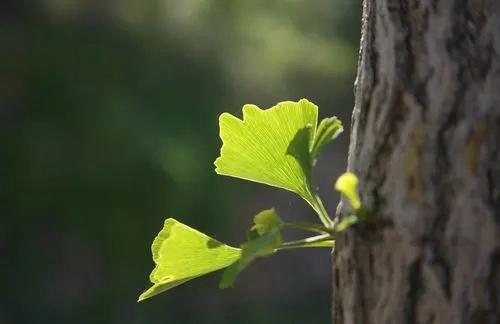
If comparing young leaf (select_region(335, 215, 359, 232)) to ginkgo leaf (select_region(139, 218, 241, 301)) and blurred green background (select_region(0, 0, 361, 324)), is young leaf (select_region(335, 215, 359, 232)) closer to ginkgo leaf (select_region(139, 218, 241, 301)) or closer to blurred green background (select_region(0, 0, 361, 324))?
ginkgo leaf (select_region(139, 218, 241, 301))

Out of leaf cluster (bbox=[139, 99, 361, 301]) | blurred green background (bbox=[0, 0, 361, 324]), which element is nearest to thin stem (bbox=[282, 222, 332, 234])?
leaf cluster (bbox=[139, 99, 361, 301])

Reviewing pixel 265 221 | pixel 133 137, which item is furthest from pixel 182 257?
pixel 133 137

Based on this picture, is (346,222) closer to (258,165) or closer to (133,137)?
(258,165)

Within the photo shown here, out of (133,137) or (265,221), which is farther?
(133,137)

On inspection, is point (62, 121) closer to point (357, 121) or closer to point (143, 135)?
point (143, 135)

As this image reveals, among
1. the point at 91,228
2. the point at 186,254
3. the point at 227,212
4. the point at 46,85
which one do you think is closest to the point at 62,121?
the point at 46,85

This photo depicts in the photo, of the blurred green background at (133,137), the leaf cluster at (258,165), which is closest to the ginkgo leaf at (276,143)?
the leaf cluster at (258,165)
